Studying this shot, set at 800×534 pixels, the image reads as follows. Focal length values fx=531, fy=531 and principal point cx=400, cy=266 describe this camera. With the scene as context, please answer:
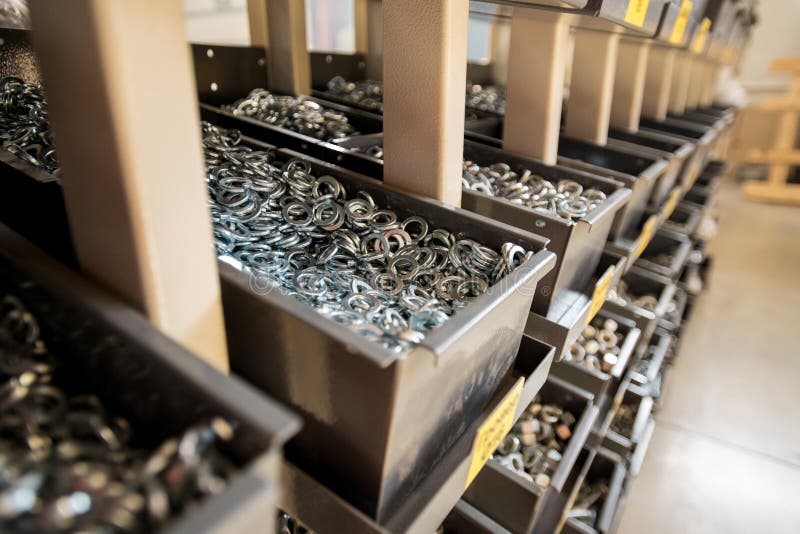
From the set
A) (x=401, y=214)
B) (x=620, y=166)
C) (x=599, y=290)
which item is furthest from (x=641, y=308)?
(x=401, y=214)

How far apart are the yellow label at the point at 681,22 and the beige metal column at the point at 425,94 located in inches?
39.2

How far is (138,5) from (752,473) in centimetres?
238

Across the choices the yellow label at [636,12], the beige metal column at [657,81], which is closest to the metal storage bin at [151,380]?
the yellow label at [636,12]

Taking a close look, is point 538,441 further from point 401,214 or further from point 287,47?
point 287,47

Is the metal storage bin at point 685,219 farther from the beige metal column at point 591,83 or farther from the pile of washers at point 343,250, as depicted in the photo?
the pile of washers at point 343,250

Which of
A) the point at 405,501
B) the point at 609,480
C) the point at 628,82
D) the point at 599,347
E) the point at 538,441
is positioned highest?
the point at 628,82

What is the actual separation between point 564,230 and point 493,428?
38 cm

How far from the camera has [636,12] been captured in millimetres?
1130

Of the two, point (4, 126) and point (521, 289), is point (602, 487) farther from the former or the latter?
point (4, 126)

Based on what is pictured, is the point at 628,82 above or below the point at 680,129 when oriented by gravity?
above

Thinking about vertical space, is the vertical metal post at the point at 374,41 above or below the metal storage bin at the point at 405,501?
above

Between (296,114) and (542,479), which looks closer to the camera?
(542,479)

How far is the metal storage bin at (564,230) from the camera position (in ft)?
3.14

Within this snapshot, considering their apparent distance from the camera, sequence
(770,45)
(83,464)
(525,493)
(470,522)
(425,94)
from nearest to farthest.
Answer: (83,464) → (425,94) → (525,493) → (470,522) → (770,45)
